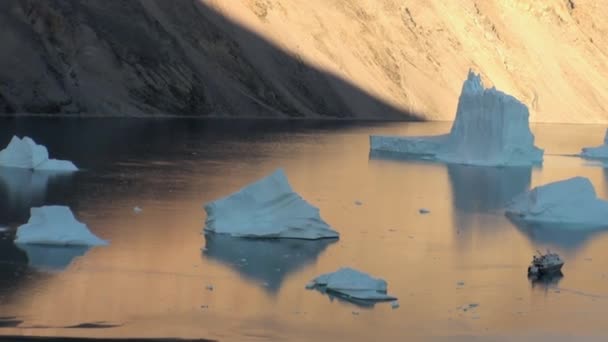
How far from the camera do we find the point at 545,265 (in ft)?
57.0

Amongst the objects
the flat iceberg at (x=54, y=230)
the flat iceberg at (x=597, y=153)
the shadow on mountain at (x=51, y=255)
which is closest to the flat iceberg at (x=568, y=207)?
the flat iceberg at (x=54, y=230)

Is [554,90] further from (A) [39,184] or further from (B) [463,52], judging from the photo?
(A) [39,184]

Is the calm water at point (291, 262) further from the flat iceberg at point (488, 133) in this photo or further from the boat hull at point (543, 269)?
the flat iceberg at point (488, 133)

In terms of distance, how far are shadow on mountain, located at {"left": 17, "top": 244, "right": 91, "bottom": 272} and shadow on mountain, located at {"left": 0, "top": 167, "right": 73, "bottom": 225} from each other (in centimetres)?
250

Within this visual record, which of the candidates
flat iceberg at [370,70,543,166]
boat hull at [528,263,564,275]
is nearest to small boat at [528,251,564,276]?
boat hull at [528,263,564,275]

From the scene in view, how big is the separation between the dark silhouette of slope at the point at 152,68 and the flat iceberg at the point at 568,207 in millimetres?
34067

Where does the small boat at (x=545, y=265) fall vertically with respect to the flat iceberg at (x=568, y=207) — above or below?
below

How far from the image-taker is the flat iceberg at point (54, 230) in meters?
18.0

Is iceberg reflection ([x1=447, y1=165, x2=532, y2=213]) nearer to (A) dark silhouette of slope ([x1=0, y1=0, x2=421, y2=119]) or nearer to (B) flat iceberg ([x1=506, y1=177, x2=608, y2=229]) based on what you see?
(B) flat iceberg ([x1=506, y1=177, x2=608, y2=229])

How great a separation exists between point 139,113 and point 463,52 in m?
30.5

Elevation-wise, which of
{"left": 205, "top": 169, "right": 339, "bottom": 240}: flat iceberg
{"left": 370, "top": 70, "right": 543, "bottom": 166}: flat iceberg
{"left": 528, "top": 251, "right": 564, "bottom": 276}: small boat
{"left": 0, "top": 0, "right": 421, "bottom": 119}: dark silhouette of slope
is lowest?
{"left": 528, "top": 251, "right": 564, "bottom": 276}: small boat

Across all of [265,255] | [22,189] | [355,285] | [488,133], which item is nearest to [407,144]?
[488,133]

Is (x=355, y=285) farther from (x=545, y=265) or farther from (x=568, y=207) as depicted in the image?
(x=568, y=207)

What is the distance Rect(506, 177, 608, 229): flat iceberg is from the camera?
23281 mm
